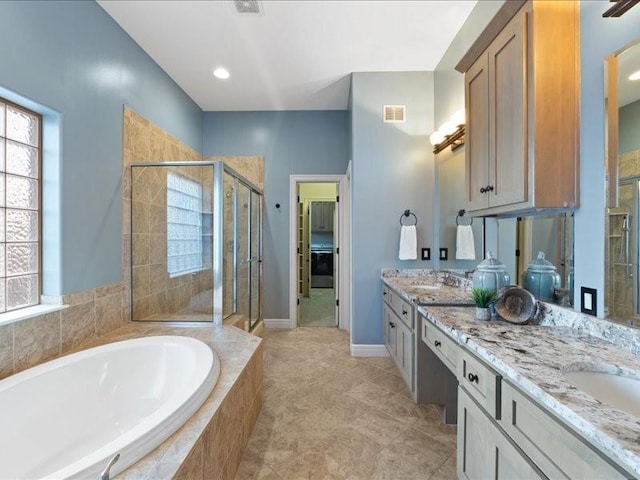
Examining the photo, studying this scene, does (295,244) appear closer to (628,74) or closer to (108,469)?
(108,469)

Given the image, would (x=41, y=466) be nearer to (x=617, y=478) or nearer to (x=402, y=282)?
(x=617, y=478)

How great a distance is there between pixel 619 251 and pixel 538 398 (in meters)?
0.73

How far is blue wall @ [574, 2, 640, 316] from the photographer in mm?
1212

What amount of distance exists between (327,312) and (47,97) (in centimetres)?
417

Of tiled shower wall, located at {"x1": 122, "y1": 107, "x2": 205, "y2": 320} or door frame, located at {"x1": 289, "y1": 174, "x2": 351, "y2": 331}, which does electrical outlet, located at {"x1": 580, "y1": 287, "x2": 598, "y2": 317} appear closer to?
tiled shower wall, located at {"x1": 122, "y1": 107, "x2": 205, "y2": 320}

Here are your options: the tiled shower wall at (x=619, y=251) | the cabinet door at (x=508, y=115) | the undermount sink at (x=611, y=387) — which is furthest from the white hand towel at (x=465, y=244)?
the undermount sink at (x=611, y=387)

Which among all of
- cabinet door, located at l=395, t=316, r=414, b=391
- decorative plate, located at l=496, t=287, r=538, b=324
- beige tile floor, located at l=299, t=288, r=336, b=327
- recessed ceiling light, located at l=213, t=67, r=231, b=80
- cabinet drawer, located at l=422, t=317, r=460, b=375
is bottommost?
beige tile floor, located at l=299, t=288, r=336, b=327

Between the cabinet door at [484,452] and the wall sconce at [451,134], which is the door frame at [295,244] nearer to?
the wall sconce at [451,134]

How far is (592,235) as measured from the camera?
126 centimetres

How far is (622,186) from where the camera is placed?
3.75 feet

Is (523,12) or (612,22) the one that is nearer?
(612,22)

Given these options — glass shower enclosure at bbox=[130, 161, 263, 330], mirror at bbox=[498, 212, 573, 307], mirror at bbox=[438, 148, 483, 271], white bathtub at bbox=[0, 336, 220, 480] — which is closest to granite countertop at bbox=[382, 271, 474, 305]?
mirror at bbox=[438, 148, 483, 271]

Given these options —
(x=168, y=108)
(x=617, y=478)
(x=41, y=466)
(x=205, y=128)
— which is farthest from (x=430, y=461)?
(x=205, y=128)

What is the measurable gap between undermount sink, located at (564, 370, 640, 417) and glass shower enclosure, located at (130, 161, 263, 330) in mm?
2266
